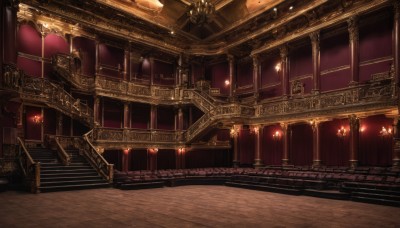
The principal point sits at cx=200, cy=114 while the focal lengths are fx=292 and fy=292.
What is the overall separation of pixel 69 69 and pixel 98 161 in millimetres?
6259

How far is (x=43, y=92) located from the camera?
1497cm

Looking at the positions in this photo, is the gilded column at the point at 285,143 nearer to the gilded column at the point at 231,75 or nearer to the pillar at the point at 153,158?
the gilded column at the point at 231,75

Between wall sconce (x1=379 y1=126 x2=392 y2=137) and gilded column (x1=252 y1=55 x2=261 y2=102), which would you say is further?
gilded column (x1=252 y1=55 x2=261 y2=102)

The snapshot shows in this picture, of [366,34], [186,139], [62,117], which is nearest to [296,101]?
[366,34]

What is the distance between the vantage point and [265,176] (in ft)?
49.7

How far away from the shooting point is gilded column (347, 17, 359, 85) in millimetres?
15672

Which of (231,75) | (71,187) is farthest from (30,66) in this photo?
(231,75)

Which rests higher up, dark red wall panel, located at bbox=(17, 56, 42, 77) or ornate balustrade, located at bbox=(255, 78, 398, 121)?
dark red wall panel, located at bbox=(17, 56, 42, 77)

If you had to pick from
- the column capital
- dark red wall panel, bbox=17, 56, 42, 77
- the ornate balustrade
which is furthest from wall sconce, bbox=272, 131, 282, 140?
dark red wall panel, bbox=17, 56, 42, 77

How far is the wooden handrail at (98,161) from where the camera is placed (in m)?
14.6

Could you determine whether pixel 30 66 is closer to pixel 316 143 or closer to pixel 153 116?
pixel 153 116

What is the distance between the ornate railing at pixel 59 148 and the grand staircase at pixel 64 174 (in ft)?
0.77

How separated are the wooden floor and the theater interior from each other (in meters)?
0.49

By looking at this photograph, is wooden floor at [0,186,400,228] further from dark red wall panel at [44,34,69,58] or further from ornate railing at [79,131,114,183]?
dark red wall panel at [44,34,69,58]
